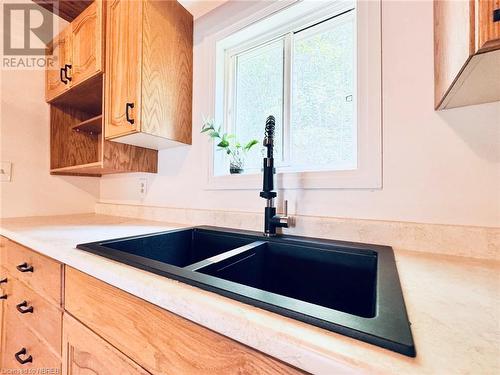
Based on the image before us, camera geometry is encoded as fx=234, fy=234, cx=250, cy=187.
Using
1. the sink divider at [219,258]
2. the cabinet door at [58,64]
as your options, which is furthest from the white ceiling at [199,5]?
the sink divider at [219,258]

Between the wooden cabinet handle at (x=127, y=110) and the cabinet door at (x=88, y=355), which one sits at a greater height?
the wooden cabinet handle at (x=127, y=110)

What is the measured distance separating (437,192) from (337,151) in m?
0.44

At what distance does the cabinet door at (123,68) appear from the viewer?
1.15m

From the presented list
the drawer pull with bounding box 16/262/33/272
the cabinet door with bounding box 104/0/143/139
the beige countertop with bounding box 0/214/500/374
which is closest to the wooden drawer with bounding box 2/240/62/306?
the drawer pull with bounding box 16/262/33/272

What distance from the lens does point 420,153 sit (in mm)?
791

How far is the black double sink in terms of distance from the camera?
0.34 meters

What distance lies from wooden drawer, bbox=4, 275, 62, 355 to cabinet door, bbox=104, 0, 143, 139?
2.55ft

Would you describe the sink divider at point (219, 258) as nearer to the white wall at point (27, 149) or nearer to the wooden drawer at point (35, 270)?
the wooden drawer at point (35, 270)

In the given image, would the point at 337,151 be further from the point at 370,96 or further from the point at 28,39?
the point at 28,39

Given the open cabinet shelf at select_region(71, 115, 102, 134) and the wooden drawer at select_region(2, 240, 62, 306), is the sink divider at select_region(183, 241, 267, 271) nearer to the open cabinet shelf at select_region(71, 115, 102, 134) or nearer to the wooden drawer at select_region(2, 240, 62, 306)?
the wooden drawer at select_region(2, 240, 62, 306)

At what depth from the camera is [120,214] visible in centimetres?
176

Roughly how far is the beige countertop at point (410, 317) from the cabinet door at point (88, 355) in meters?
0.17

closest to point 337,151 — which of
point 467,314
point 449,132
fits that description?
point 449,132

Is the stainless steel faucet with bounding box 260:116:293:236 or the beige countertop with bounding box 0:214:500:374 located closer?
the beige countertop with bounding box 0:214:500:374
